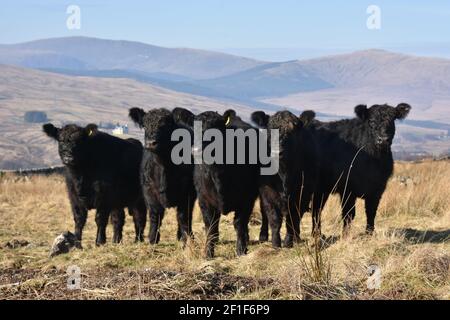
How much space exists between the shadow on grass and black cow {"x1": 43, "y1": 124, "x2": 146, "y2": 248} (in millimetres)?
5106

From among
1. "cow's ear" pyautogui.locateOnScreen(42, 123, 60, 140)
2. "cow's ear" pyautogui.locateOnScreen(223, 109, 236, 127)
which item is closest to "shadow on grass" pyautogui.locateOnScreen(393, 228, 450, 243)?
"cow's ear" pyautogui.locateOnScreen(223, 109, 236, 127)

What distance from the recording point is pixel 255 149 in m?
11.2

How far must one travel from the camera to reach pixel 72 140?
512 inches

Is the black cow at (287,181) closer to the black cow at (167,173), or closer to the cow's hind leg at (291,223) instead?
the cow's hind leg at (291,223)

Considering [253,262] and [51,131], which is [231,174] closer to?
[253,262]

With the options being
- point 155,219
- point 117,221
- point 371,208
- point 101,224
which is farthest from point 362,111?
point 101,224

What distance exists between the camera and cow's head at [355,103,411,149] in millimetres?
12227

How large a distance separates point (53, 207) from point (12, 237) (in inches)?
197

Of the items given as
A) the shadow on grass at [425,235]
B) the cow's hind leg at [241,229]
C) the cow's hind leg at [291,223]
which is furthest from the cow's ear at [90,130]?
the shadow on grass at [425,235]

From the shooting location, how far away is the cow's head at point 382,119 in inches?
481

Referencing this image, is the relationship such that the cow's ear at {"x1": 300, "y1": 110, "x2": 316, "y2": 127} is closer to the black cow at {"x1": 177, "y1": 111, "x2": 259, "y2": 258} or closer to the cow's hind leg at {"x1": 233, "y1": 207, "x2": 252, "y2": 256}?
the black cow at {"x1": 177, "y1": 111, "x2": 259, "y2": 258}

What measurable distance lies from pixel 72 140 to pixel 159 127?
2.01m
